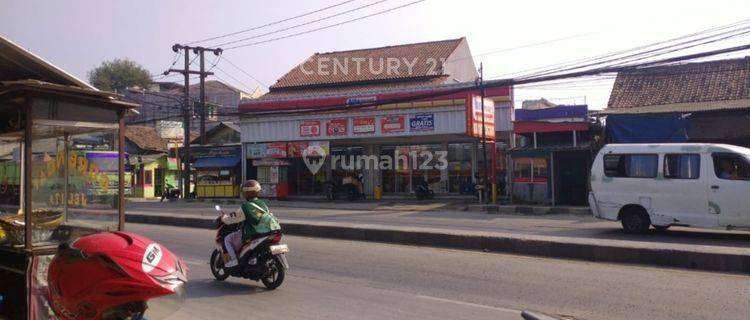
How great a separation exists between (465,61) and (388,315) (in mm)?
33749

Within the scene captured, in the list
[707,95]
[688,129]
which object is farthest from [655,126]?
[707,95]

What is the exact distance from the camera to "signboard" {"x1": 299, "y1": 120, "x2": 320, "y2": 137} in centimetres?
3281

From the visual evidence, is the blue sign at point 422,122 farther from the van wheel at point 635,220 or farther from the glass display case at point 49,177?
the glass display case at point 49,177

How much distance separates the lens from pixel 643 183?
13703 mm

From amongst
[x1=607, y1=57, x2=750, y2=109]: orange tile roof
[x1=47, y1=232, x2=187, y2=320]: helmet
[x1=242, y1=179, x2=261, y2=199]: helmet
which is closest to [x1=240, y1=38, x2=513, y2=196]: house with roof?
[x1=607, y1=57, x2=750, y2=109]: orange tile roof

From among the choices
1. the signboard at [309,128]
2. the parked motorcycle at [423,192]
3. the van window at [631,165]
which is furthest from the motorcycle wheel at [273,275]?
the signboard at [309,128]

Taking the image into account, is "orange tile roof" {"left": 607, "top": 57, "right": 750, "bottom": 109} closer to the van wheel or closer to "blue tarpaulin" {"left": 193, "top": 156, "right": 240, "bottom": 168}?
the van wheel

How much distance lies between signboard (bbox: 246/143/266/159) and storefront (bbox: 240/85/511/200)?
0.06 meters

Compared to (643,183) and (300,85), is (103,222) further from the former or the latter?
(300,85)

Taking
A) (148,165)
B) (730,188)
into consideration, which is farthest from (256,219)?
(148,165)

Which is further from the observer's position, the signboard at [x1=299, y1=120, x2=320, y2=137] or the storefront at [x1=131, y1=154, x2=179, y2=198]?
the storefront at [x1=131, y1=154, x2=179, y2=198]

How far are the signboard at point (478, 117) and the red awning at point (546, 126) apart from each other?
3.80 ft

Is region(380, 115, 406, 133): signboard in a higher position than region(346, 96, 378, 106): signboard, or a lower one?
lower

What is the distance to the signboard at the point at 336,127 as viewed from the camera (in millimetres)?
31881
